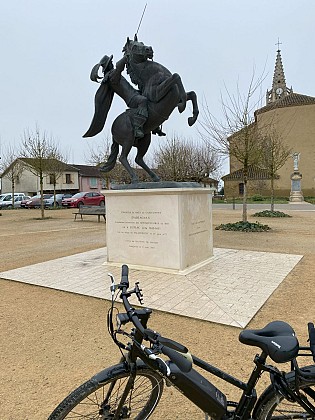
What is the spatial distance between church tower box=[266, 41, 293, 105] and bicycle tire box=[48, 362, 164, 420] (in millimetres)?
62963

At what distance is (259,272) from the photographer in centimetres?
565

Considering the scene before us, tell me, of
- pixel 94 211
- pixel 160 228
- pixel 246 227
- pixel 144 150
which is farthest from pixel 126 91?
pixel 94 211

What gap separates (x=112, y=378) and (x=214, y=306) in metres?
2.56

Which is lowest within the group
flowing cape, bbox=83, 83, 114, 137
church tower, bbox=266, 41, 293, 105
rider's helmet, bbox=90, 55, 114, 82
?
flowing cape, bbox=83, 83, 114, 137

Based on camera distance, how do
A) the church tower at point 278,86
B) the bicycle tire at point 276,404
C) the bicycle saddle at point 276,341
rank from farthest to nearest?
the church tower at point 278,86
the bicycle tire at point 276,404
the bicycle saddle at point 276,341

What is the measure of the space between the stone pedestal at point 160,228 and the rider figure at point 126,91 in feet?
4.18

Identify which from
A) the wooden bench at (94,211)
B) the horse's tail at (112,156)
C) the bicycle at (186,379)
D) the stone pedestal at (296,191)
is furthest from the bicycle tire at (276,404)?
the stone pedestal at (296,191)

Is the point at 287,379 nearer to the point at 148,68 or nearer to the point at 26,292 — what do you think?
the point at 26,292

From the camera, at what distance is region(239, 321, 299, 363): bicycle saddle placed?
142 cm

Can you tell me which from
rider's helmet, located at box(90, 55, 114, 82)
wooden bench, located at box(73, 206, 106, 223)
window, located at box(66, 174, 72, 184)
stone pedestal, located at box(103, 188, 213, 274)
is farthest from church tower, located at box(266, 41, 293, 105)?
stone pedestal, located at box(103, 188, 213, 274)

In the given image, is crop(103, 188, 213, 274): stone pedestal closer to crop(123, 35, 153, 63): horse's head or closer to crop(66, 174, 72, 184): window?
crop(123, 35, 153, 63): horse's head

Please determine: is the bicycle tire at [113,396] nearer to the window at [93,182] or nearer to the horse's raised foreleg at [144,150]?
the horse's raised foreleg at [144,150]

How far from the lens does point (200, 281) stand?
5.12 metres

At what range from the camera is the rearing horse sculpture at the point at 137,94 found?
5.83 metres
